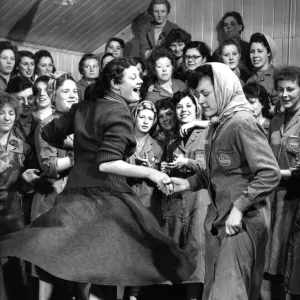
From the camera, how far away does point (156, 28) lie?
7387mm

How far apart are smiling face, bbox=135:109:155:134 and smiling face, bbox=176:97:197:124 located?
8.4 inches

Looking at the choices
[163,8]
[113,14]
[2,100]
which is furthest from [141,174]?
[113,14]

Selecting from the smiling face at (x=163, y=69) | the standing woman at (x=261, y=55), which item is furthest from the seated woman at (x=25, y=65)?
the standing woman at (x=261, y=55)

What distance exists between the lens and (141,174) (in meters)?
3.26

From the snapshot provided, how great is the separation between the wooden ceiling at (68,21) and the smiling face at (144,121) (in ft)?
8.42

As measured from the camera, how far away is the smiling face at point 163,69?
5781mm

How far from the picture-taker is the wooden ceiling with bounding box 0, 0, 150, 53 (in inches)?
272

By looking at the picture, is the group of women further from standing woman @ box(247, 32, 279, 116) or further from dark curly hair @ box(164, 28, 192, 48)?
dark curly hair @ box(164, 28, 192, 48)

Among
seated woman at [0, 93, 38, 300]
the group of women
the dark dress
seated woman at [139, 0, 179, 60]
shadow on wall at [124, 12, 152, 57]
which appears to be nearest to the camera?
the group of women

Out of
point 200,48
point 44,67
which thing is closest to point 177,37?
point 200,48

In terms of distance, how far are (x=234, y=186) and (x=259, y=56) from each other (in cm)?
343

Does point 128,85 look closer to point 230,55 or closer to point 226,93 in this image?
point 226,93

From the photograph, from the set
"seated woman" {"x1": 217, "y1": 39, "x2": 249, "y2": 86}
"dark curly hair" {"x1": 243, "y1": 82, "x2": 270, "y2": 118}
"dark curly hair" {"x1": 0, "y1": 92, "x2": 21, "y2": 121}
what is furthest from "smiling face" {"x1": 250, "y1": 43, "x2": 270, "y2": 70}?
"dark curly hair" {"x1": 0, "y1": 92, "x2": 21, "y2": 121}

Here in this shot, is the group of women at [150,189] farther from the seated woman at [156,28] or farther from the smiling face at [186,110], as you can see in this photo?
the seated woman at [156,28]
